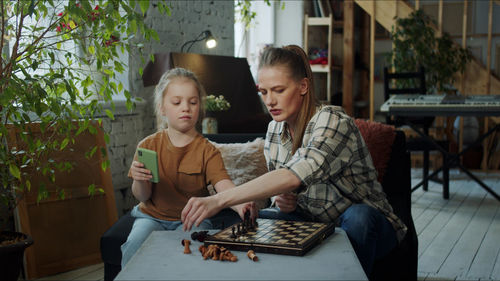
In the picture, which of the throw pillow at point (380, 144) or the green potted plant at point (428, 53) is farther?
the green potted plant at point (428, 53)

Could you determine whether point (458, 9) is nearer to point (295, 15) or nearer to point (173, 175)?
point (295, 15)

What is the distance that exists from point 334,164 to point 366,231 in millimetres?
232

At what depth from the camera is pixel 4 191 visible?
270 centimetres

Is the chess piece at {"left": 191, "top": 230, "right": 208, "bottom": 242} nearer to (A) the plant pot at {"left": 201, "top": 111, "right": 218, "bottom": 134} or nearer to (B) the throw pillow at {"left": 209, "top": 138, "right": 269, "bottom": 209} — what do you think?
(B) the throw pillow at {"left": 209, "top": 138, "right": 269, "bottom": 209}

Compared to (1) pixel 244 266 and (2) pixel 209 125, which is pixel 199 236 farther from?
(2) pixel 209 125

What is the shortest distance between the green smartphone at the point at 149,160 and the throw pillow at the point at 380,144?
0.96m

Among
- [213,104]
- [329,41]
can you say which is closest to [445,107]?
[213,104]

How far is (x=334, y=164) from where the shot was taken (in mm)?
1763

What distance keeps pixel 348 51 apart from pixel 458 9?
1533mm

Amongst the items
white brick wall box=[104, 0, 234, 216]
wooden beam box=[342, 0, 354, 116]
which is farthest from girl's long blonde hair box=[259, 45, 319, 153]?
wooden beam box=[342, 0, 354, 116]

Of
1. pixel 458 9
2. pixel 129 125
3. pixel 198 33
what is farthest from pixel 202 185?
pixel 458 9

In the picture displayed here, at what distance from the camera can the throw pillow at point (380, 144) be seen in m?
2.24

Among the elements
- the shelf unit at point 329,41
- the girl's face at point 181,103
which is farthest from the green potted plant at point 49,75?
the shelf unit at point 329,41

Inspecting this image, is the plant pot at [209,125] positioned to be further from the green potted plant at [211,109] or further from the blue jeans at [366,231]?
the blue jeans at [366,231]
